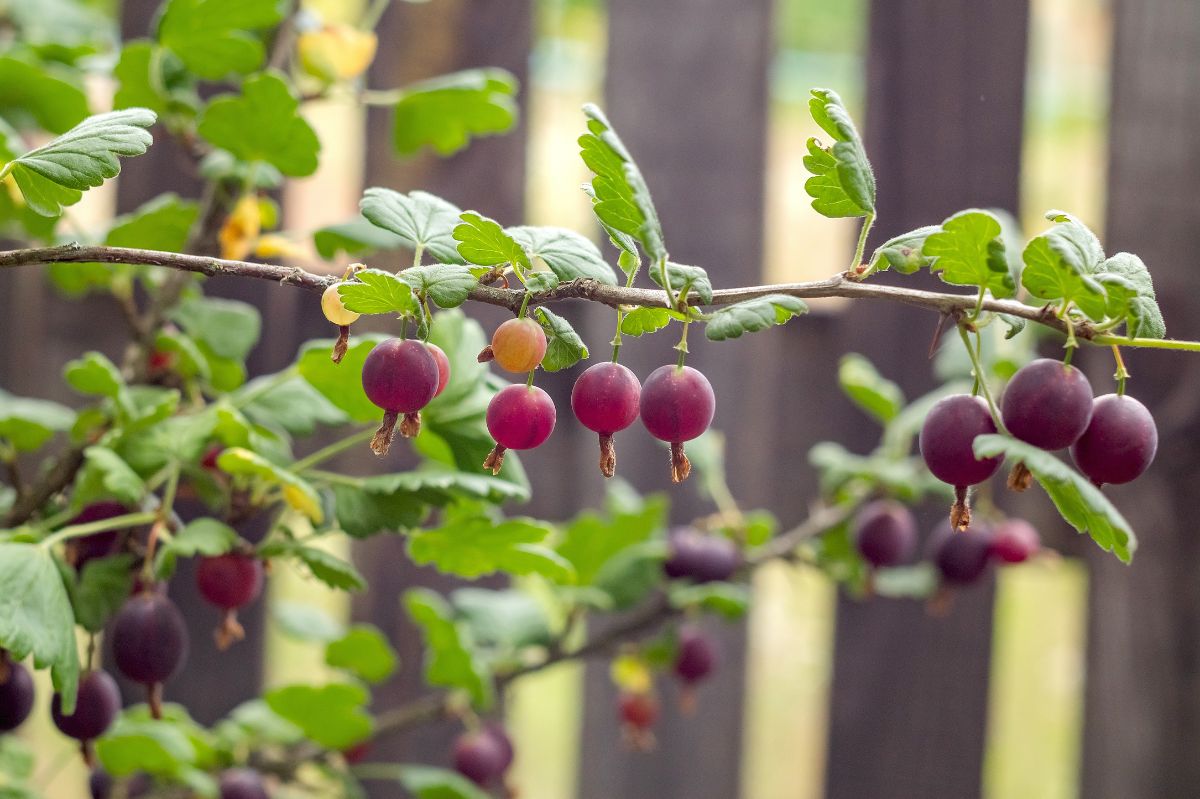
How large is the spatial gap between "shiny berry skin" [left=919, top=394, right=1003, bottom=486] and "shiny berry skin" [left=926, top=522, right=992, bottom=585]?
525 mm

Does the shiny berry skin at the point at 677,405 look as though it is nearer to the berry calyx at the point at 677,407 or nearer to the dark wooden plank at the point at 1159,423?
the berry calyx at the point at 677,407

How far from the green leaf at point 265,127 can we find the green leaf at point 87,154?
254 mm

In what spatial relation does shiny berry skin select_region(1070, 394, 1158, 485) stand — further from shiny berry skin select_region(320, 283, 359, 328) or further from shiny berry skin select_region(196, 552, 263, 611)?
shiny berry skin select_region(196, 552, 263, 611)

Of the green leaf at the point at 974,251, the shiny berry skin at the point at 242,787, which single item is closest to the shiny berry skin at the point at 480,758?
the shiny berry skin at the point at 242,787

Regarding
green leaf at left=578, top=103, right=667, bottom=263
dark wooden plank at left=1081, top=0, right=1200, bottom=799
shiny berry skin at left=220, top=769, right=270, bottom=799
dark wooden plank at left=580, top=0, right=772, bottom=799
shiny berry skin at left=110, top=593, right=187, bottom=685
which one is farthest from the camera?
dark wooden plank at left=580, top=0, right=772, bottom=799

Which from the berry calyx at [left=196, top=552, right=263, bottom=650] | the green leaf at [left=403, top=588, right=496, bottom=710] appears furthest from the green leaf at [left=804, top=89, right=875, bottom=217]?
the green leaf at [left=403, top=588, right=496, bottom=710]

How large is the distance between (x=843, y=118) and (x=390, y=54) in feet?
3.54

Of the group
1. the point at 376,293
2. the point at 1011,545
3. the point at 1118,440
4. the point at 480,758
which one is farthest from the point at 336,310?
the point at 1011,545

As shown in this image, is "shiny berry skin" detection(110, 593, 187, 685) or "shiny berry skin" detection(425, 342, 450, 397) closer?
"shiny berry skin" detection(425, 342, 450, 397)

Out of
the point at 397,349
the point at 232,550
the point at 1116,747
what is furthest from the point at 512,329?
the point at 1116,747

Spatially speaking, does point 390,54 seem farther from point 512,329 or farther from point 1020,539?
point 512,329

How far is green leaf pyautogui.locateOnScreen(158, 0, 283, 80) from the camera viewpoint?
0.87 meters

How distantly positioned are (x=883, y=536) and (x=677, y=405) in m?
0.58

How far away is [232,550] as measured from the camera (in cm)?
78
